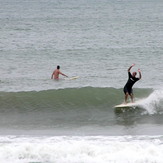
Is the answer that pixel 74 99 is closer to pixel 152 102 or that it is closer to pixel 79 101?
pixel 79 101

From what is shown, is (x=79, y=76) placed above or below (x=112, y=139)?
above

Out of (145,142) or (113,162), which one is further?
(145,142)

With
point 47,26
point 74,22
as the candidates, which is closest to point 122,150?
point 47,26

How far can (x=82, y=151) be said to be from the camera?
14938mm

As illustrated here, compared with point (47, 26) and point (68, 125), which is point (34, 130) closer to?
point (68, 125)

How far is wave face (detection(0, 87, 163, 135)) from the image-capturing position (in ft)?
58.6

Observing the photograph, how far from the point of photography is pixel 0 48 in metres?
37.0

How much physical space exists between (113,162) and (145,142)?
182 cm

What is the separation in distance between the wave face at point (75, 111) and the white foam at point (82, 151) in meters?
1.67

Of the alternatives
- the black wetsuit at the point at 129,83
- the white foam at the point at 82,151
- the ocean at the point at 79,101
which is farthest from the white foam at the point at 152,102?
the white foam at the point at 82,151

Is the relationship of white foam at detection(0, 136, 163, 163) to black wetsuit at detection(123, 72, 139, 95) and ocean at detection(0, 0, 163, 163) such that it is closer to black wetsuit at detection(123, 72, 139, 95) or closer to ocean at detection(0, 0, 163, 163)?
ocean at detection(0, 0, 163, 163)

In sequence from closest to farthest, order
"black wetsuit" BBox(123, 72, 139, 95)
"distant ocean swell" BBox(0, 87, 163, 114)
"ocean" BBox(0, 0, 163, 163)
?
1. "ocean" BBox(0, 0, 163, 163)
2. "black wetsuit" BBox(123, 72, 139, 95)
3. "distant ocean swell" BBox(0, 87, 163, 114)

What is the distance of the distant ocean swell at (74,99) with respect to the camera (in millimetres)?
20469

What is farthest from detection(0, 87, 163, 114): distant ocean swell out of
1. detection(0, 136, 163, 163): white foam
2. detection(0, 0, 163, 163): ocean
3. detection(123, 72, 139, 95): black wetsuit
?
detection(0, 136, 163, 163): white foam
